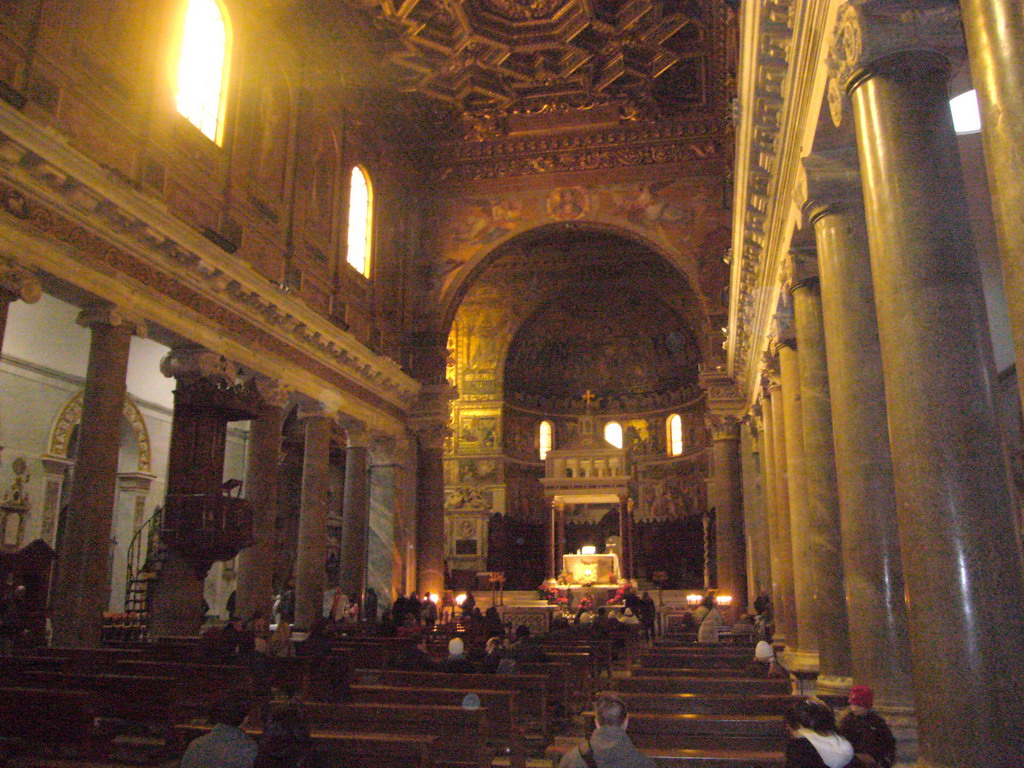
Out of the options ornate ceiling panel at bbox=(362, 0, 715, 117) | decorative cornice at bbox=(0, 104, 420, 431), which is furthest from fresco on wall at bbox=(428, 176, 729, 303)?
decorative cornice at bbox=(0, 104, 420, 431)

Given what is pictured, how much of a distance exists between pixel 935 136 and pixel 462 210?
19163mm

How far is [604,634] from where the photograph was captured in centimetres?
1453

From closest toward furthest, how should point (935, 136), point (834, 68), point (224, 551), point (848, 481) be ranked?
point (935, 136)
point (834, 68)
point (848, 481)
point (224, 551)

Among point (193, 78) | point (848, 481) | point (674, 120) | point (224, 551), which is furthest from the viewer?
point (674, 120)

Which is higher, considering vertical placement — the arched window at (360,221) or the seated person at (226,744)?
the arched window at (360,221)

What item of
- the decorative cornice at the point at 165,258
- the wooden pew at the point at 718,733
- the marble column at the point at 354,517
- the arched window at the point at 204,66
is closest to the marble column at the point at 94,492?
the decorative cornice at the point at 165,258

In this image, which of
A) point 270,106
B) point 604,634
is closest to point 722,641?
point 604,634

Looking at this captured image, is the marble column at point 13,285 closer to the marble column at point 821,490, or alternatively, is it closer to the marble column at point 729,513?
the marble column at point 821,490

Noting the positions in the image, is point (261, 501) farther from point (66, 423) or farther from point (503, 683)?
point (503, 683)

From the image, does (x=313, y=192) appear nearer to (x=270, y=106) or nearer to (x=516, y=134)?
(x=270, y=106)

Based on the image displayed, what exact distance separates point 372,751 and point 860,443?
4.94 metres

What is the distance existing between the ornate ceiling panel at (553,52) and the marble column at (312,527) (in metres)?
9.22

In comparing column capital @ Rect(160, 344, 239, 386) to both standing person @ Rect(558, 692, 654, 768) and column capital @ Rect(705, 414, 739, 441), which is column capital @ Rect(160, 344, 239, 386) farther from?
column capital @ Rect(705, 414, 739, 441)

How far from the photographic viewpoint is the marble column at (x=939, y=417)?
454cm
